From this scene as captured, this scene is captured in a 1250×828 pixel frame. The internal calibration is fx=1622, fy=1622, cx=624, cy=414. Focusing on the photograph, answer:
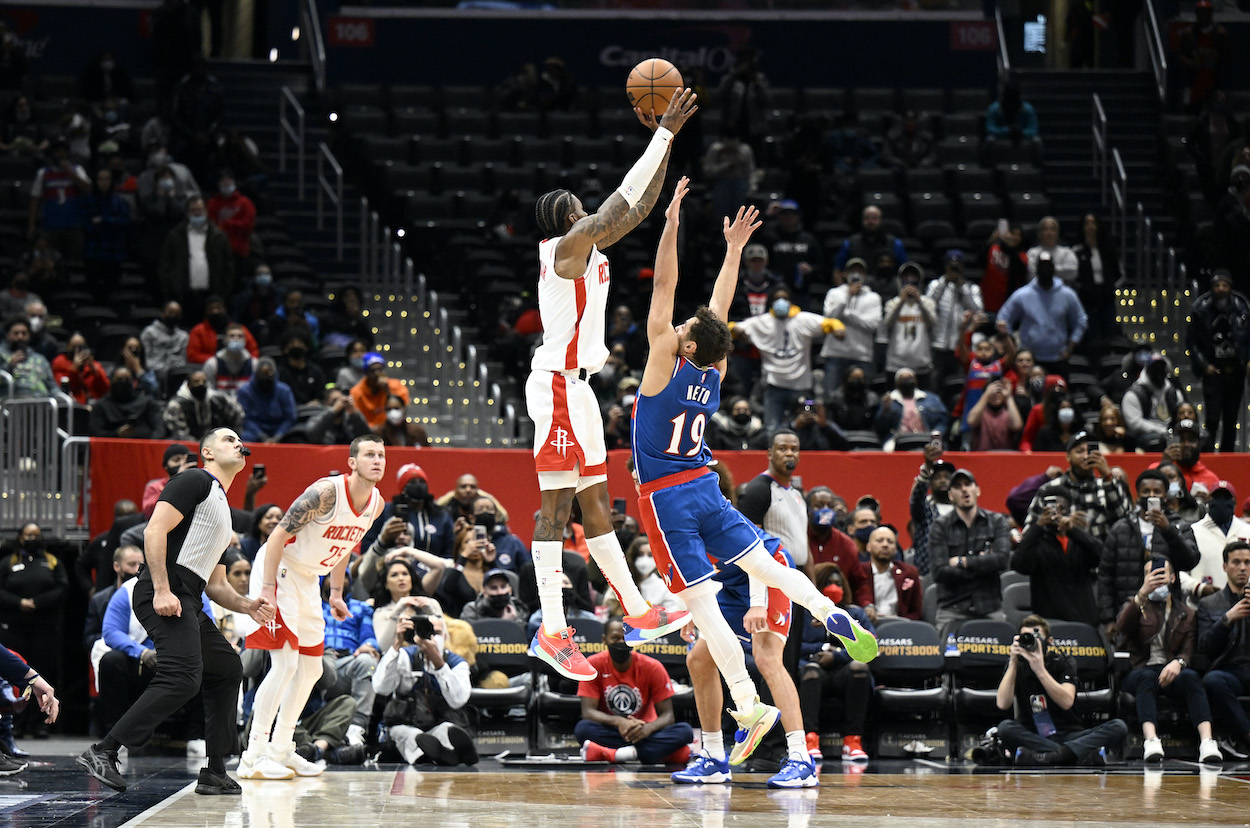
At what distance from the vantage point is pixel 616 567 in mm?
9250

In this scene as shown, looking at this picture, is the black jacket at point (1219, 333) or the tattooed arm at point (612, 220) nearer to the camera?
the tattooed arm at point (612, 220)

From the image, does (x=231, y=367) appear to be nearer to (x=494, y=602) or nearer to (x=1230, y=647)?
(x=494, y=602)

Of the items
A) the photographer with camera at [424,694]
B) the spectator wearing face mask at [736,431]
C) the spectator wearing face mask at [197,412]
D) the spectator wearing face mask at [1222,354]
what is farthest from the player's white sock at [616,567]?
the spectator wearing face mask at [1222,354]

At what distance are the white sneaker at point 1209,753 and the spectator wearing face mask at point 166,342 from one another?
11.1m

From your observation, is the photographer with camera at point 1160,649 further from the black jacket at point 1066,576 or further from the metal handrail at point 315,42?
the metal handrail at point 315,42

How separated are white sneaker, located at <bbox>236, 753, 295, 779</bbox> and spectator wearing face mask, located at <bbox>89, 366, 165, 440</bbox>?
6411 millimetres

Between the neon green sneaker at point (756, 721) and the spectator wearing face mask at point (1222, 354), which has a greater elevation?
the spectator wearing face mask at point (1222, 354)

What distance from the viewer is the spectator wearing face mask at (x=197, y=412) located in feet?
51.1

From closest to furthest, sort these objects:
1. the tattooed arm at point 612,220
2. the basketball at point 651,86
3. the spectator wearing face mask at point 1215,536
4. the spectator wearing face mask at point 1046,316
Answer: the tattooed arm at point 612,220 → the basketball at point 651,86 → the spectator wearing face mask at point 1215,536 → the spectator wearing face mask at point 1046,316

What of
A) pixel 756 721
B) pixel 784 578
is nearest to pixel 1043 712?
pixel 756 721

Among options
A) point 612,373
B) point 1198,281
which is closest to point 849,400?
point 612,373

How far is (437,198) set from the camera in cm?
2162

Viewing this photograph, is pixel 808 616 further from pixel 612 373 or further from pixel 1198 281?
pixel 1198 281

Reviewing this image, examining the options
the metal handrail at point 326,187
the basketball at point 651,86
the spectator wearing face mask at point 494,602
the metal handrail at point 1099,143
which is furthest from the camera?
the metal handrail at point 1099,143
